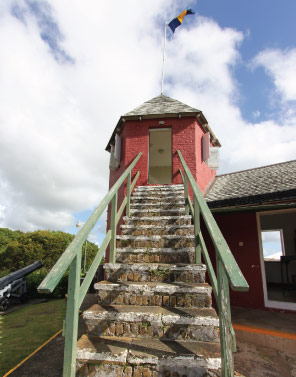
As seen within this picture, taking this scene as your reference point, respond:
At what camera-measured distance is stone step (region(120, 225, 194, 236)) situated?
373 centimetres

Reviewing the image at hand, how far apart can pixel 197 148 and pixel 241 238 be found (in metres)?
2.82

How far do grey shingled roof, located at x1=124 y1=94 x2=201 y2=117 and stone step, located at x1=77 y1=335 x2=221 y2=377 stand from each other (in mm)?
6032

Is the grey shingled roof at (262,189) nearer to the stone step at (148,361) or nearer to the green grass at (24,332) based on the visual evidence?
the stone step at (148,361)

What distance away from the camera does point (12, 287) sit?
8.70m

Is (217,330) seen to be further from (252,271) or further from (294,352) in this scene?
(252,271)

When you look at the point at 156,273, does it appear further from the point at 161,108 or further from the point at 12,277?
the point at 12,277

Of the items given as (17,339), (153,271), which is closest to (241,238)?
(153,271)

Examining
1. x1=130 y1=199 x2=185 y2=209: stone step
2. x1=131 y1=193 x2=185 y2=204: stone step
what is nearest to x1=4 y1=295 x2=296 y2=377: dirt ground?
x1=130 y1=199 x2=185 y2=209: stone step

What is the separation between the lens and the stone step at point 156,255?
3206mm

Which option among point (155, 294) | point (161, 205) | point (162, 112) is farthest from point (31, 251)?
point (155, 294)

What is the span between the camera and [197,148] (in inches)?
266

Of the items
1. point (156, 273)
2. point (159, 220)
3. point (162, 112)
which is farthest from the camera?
point (162, 112)

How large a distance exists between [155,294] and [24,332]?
165 inches

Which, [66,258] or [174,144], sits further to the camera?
[174,144]
